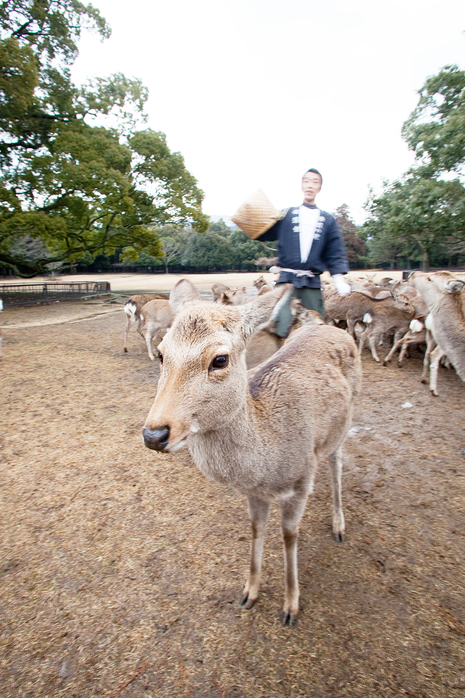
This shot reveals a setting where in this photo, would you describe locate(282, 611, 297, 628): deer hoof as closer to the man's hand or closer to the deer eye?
the deer eye

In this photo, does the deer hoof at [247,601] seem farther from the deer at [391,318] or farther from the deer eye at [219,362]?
→ the deer at [391,318]

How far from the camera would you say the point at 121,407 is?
531 cm

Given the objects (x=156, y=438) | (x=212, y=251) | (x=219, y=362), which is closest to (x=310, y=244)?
(x=219, y=362)

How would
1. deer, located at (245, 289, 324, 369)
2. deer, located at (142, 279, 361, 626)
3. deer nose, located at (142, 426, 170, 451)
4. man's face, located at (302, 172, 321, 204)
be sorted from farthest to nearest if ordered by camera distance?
deer, located at (245, 289, 324, 369) → man's face, located at (302, 172, 321, 204) → deer, located at (142, 279, 361, 626) → deer nose, located at (142, 426, 170, 451)

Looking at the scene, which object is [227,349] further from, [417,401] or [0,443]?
[417,401]

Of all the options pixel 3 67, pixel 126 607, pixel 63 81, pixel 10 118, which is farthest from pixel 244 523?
pixel 63 81

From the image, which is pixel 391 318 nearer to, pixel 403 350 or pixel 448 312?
pixel 403 350

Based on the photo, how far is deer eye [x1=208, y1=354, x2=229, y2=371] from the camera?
1.57m

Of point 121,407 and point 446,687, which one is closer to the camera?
point 446,687

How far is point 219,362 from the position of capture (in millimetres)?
1592

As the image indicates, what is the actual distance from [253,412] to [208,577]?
4.30 feet

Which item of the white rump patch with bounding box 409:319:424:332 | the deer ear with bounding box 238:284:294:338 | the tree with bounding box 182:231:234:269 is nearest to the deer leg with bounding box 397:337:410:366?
the white rump patch with bounding box 409:319:424:332

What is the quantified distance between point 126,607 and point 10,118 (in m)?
18.7

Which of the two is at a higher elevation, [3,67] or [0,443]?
[3,67]
